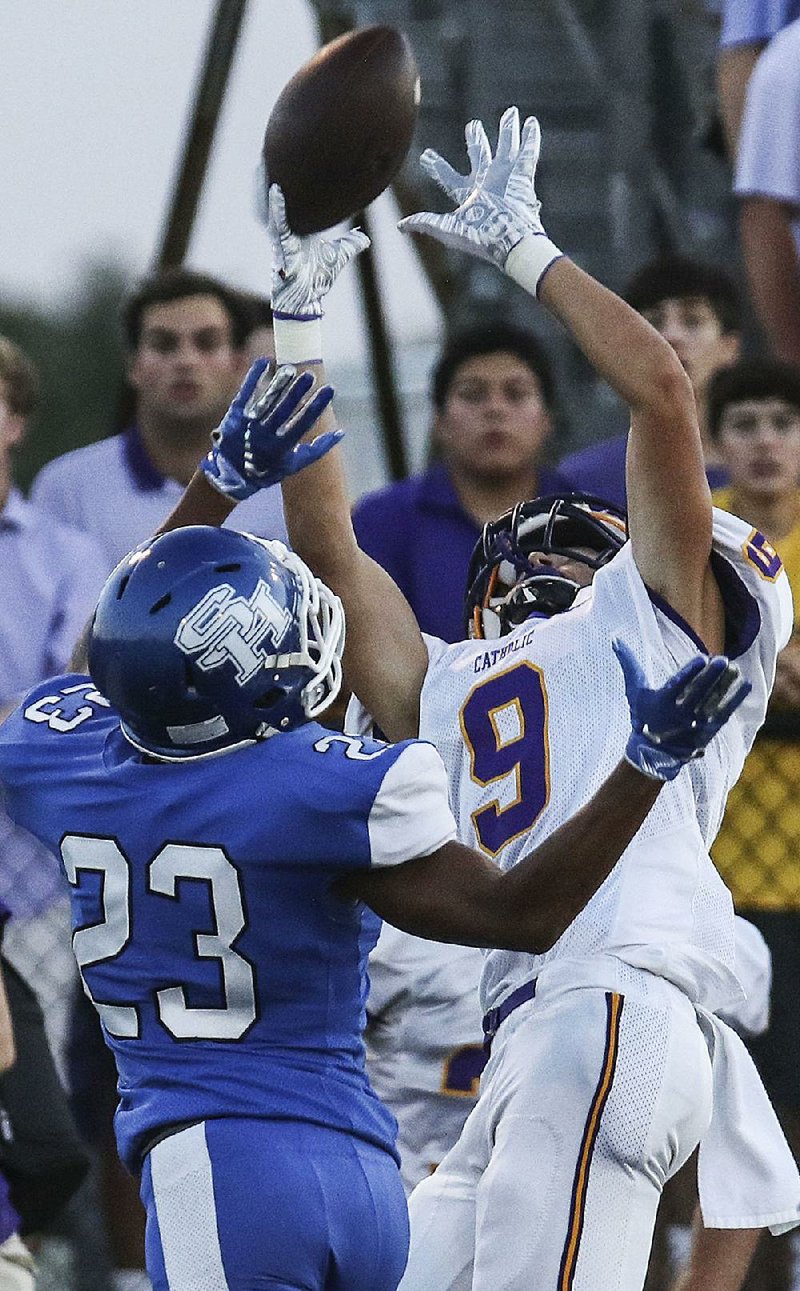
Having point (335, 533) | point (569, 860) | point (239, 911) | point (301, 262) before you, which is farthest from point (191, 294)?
point (569, 860)

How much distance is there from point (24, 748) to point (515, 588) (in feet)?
3.28

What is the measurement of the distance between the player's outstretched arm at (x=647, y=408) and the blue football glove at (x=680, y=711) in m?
0.70

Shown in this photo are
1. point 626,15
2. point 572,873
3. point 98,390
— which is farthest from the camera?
point 98,390

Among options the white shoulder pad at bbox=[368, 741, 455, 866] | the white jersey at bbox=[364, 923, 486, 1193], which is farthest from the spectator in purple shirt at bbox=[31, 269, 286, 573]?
the white shoulder pad at bbox=[368, 741, 455, 866]

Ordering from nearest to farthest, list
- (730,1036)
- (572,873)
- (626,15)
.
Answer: (572,873) → (730,1036) → (626,15)

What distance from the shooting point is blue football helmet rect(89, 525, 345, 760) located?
2840 millimetres

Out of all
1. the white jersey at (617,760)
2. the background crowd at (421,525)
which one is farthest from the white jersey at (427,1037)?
the white jersey at (617,760)

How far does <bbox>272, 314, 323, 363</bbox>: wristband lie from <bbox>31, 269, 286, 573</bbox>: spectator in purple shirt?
177cm

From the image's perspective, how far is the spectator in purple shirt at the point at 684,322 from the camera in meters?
5.60

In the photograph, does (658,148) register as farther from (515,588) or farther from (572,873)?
(572,873)

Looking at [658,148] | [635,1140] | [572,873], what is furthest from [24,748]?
[658,148]

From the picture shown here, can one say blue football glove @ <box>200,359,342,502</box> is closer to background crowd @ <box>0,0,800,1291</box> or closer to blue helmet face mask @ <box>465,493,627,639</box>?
blue helmet face mask @ <box>465,493,627,639</box>

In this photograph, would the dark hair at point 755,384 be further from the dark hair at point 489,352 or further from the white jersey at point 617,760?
the white jersey at point 617,760

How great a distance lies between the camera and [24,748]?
3.12 m
